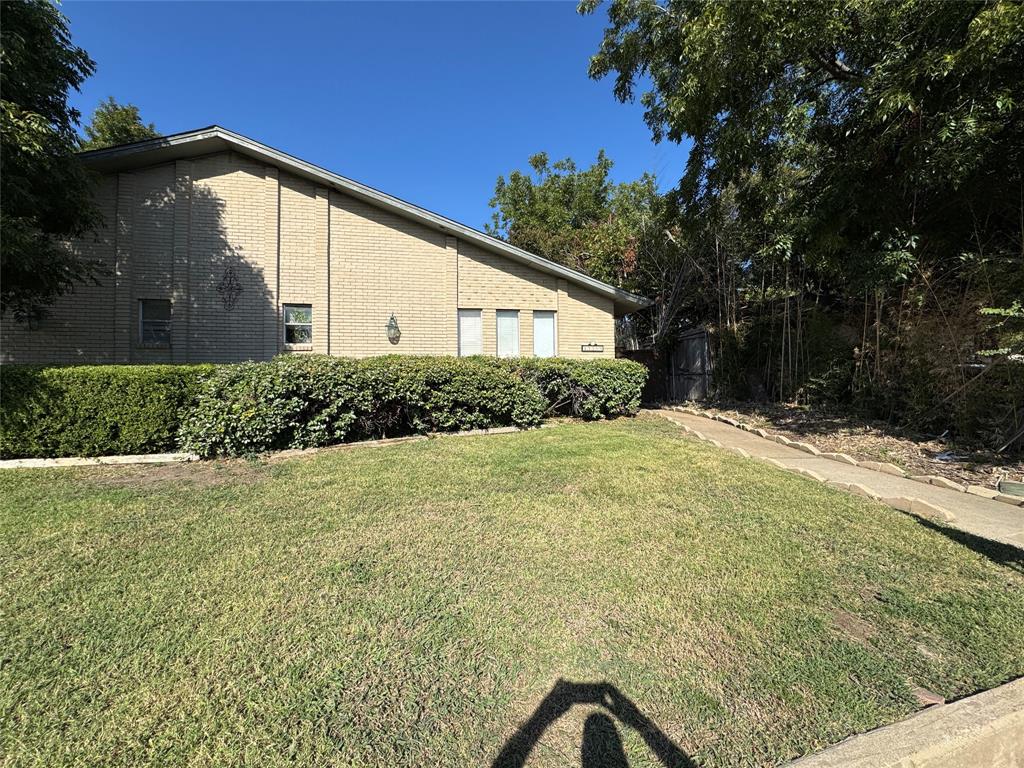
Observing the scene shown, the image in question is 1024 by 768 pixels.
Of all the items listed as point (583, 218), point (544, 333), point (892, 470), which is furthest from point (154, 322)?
point (583, 218)

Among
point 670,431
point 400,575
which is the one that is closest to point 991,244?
point 670,431

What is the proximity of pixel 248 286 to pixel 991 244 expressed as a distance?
13429 mm

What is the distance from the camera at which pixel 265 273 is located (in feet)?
32.9

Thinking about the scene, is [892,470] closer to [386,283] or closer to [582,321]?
[582,321]

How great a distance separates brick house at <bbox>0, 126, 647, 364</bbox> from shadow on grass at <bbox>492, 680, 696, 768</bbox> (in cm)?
937

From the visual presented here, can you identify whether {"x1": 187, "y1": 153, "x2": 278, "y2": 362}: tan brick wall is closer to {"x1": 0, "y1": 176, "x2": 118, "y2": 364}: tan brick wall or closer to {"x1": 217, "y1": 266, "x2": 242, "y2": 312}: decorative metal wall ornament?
{"x1": 217, "y1": 266, "x2": 242, "y2": 312}: decorative metal wall ornament

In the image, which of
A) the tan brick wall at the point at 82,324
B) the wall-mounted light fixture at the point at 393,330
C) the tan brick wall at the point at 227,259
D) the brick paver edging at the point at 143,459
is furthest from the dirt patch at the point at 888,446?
the tan brick wall at the point at 82,324

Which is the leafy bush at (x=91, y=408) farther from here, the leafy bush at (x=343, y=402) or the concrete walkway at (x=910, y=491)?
the concrete walkway at (x=910, y=491)

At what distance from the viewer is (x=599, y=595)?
9.32 feet

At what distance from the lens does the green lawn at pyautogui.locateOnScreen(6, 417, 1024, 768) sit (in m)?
1.84

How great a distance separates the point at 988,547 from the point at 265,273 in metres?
12.0

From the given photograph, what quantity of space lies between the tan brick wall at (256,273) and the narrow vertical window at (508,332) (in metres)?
0.16

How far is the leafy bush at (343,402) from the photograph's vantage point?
613cm

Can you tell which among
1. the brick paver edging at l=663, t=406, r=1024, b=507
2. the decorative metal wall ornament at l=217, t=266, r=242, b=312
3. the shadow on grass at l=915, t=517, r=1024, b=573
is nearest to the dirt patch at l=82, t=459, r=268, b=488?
the decorative metal wall ornament at l=217, t=266, r=242, b=312
